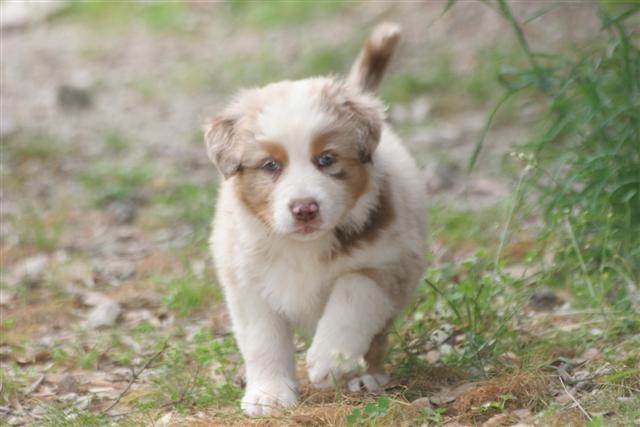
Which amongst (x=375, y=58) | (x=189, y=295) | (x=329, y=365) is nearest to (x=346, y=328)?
(x=329, y=365)

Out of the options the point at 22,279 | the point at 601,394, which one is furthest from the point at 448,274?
the point at 22,279

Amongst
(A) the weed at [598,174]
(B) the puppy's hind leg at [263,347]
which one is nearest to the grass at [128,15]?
(A) the weed at [598,174]

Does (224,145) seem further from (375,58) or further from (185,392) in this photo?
(375,58)

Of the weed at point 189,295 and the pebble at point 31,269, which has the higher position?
the weed at point 189,295

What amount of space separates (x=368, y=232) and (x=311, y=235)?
0.23 meters

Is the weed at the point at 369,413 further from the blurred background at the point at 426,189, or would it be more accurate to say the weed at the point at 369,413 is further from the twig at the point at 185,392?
the twig at the point at 185,392

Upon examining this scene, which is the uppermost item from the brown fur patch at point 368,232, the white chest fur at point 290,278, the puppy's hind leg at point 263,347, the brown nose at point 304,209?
the brown nose at point 304,209

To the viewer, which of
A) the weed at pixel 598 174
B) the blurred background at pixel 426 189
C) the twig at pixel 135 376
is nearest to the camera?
the twig at pixel 135 376

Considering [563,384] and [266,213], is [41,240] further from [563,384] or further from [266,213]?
[563,384]

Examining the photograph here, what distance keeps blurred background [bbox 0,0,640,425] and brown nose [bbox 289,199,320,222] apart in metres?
0.59

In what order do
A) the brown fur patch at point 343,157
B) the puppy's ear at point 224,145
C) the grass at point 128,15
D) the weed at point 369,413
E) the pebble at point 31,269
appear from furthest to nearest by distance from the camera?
1. the grass at point 128,15
2. the pebble at point 31,269
3. the puppy's ear at point 224,145
4. the brown fur patch at point 343,157
5. the weed at point 369,413

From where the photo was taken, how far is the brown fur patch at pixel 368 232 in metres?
3.99

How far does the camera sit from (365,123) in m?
4.02

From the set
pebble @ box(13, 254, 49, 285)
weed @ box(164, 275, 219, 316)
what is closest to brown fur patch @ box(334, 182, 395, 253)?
weed @ box(164, 275, 219, 316)
